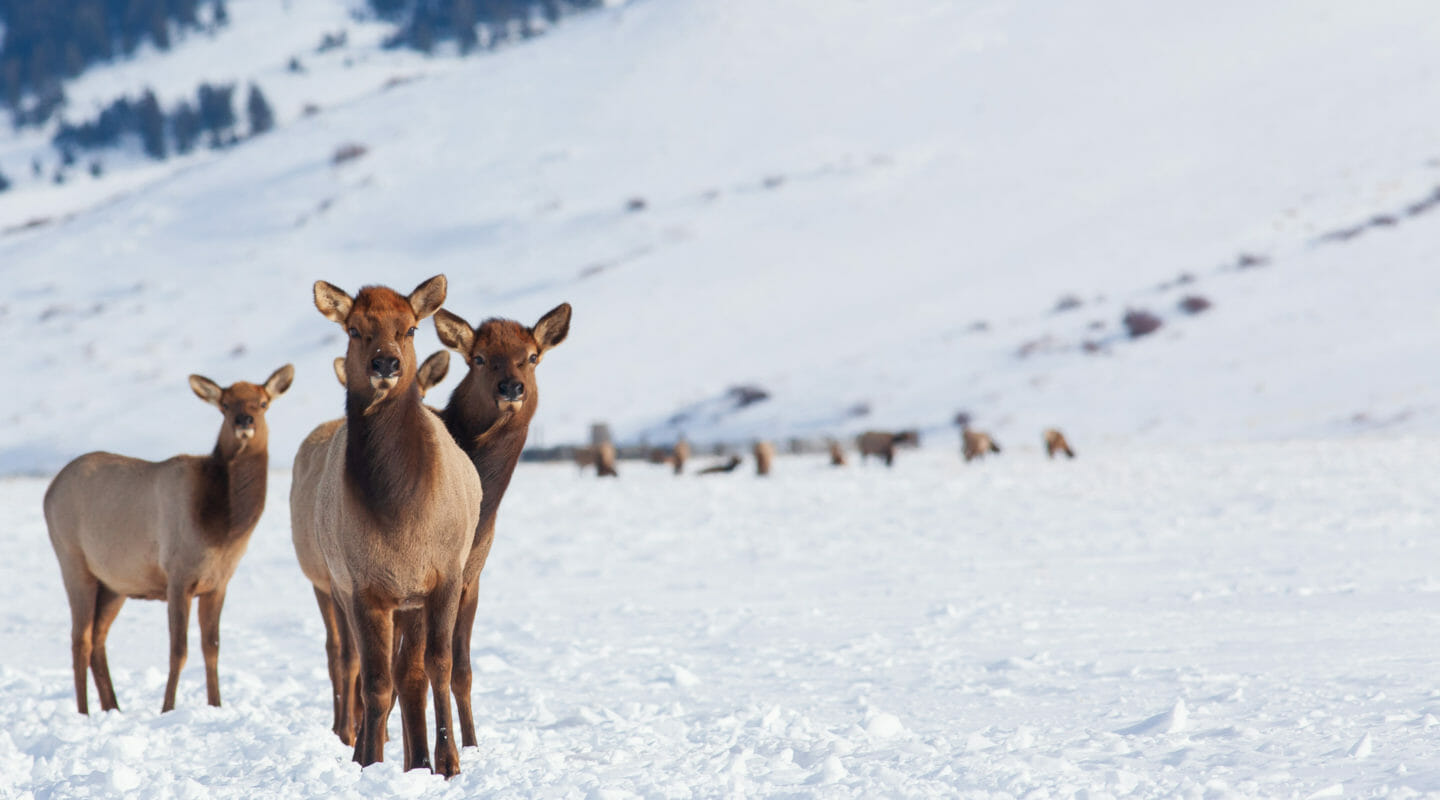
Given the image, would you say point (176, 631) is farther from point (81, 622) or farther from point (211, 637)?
point (81, 622)

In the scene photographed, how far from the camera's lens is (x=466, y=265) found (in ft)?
209

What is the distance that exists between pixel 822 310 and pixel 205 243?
3654cm

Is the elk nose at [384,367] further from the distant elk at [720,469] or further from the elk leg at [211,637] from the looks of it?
the distant elk at [720,469]

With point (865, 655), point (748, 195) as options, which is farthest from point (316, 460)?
point (748, 195)

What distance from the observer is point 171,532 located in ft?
25.6

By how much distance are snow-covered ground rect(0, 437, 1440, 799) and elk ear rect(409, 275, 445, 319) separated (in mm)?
1931

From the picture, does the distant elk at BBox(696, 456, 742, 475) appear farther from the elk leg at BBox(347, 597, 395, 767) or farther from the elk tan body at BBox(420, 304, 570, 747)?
the elk leg at BBox(347, 597, 395, 767)

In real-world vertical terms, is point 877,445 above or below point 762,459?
below

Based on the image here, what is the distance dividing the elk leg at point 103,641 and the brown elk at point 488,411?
8.64 ft

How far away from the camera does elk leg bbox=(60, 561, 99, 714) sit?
781 cm

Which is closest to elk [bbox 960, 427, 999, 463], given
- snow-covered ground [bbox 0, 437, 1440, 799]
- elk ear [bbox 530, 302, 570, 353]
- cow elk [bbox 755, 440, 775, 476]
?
cow elk [bbox 755, 440, 775, 476]

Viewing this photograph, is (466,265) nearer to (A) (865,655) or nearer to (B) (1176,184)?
(B) (1176,184)

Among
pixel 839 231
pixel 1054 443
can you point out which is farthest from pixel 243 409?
pixel 839 231

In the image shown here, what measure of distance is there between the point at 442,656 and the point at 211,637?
279cm
